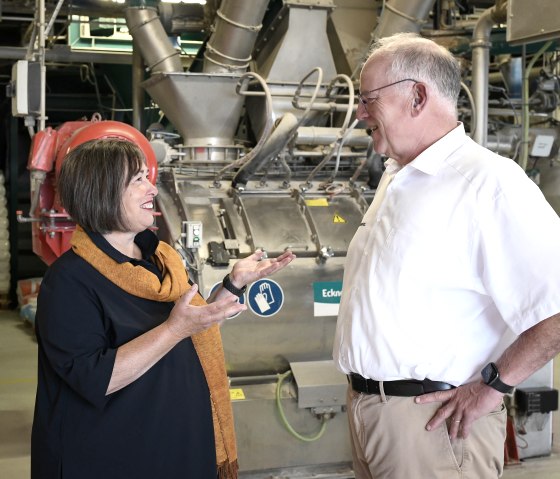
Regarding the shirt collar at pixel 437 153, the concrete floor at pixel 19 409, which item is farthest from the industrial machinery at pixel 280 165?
the shirt collar at pixel 437 153

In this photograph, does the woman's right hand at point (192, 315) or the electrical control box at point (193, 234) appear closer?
the woman's right hand at point (192, 315)

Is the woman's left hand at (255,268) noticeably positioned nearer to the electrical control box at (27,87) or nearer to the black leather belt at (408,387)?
the black leather belt at (408,387)

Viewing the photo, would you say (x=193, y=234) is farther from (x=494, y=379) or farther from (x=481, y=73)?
(x=494, y=379)

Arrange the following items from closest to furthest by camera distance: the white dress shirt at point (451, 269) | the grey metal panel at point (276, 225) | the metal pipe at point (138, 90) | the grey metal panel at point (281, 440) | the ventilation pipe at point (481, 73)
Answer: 1. the white dress shirt at point (451, 269)
2. the grey metal panel at point (281, 440)
3. the grey metal panel at point (276, 225)
4. the ventilation pipe at point (481, 73)
5. the metal pipe at point (138, 90)

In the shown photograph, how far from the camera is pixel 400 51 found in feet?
6.09

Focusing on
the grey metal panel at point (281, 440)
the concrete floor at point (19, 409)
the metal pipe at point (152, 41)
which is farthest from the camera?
the metal pipe at point (152, 41)

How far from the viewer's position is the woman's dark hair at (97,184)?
178 centimetres

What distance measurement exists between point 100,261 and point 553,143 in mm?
3421

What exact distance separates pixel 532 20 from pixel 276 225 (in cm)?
140

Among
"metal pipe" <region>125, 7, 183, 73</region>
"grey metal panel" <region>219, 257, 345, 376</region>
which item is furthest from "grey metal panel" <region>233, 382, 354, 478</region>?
"metal pipe" <region>125, 7, 183, 73</region>

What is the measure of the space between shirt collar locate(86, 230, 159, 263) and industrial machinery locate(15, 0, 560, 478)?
1.39 metres

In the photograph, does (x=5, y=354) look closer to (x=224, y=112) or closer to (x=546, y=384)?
(x=224, y=112)

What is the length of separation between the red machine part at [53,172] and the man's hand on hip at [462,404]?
2.06 m

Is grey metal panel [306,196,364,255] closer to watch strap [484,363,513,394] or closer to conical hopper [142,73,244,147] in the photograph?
conical hopper [142,73,244,147]
